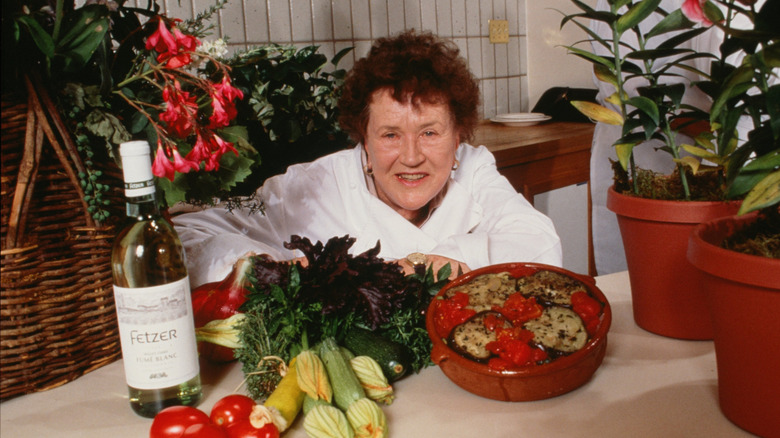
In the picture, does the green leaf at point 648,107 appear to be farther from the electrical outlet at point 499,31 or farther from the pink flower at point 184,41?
the electrical outlet at point 499,31

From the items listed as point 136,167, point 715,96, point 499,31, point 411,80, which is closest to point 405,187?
point 411,80

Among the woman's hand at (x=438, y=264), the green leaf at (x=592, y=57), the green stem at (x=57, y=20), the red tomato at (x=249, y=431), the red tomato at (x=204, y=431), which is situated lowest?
the woman's hand at (x=438, y=264)

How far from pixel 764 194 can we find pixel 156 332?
2.05ft

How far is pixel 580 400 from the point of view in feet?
2.41

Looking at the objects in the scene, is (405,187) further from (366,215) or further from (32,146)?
(32,146)

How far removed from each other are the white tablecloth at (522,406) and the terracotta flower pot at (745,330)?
0.03m

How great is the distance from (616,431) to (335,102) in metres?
1.45

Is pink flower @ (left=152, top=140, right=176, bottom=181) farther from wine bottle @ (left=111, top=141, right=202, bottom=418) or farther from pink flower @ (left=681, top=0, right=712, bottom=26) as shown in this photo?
pink flower @ (left=681, top=0, right=712, bottom=26)

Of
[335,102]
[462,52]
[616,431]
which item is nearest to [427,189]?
[335,102]

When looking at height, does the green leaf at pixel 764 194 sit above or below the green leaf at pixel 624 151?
below

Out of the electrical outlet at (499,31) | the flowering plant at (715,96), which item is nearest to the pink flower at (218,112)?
the flowering plant at (715,96)

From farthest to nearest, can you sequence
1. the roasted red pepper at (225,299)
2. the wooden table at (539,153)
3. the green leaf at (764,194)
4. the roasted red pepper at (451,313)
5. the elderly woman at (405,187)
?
the wooden table at (539,153) → the elderly woman at (405,187) → the roasted red pepper at (225,299) → the roasted red pepper at (451,313) → the green leaf at (764,194)

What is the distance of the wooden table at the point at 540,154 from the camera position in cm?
234

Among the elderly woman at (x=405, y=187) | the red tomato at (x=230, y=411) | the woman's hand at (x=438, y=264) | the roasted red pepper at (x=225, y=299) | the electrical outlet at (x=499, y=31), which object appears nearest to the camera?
the red tomato at (x=230, y=411)
